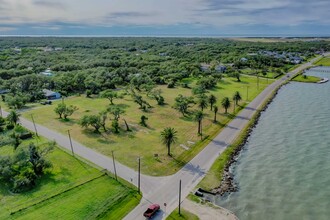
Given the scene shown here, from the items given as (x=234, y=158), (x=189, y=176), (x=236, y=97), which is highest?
(x=236, y=97)

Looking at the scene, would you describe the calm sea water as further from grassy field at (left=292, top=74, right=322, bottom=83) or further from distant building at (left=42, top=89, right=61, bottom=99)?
distant building at (left=42, top=89, right=61, bottom=99)

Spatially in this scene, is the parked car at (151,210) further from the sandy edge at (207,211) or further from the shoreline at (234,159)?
the shoreline at (234,159)

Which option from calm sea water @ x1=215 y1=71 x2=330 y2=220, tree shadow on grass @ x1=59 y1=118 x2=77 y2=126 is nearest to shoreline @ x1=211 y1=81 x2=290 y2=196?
calm sea water @ x1=215 y1=71 x2=330 y2=220

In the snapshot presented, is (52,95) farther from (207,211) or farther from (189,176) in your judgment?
(207,211)

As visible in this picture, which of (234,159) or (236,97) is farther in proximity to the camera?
(236,97)

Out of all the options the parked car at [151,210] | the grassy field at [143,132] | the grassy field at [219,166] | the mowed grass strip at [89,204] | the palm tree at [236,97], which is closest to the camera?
the parked car at [151,210]

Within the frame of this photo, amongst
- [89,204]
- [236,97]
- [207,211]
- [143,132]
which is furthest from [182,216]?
[236,97]

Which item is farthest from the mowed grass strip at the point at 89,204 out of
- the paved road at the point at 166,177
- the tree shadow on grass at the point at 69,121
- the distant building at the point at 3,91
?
the distant building at the point at 3,91
